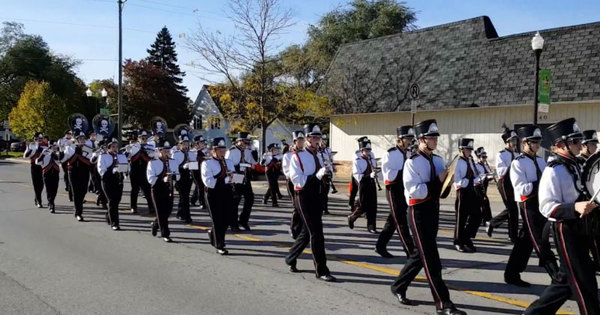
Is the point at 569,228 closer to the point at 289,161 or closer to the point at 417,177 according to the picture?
the point at 417,177

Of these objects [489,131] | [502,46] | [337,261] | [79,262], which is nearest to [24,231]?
[79,262]

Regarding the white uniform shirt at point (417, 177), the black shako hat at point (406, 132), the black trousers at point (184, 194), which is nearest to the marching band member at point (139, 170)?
the black trousers at point (184, 194)

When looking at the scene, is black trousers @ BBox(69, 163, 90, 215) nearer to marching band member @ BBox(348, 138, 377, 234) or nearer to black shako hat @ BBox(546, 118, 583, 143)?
marching band member @ BBox(348, 138, 377, 234)

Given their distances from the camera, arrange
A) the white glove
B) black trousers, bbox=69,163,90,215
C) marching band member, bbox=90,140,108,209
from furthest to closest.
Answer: marching band member, bbox=90,140,108,209, black trousers, bbox=69,163,90,215, the white glove

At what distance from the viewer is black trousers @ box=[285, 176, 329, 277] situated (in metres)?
7.09

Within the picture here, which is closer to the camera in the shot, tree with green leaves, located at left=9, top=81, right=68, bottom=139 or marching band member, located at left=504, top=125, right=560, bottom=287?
marching band member, located at left=504, top=125, right=560, bottom=287

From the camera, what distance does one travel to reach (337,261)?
8.24 m

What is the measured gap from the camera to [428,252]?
18.5ft

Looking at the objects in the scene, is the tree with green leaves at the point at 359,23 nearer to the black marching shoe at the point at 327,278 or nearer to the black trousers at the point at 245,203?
the black trousers at the point at 245,203

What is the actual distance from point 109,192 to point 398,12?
35237mm

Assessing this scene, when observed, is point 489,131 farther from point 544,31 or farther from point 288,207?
point 288,207

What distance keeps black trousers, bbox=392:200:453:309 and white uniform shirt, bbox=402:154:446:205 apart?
12 cm

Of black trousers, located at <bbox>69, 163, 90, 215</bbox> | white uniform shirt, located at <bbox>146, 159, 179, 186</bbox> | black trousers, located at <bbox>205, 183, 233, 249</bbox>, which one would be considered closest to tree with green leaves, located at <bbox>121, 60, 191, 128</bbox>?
black trousers, located at <bbox>69, 163, 90, 215</bbox>

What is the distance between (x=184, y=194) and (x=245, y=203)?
6.27ft
